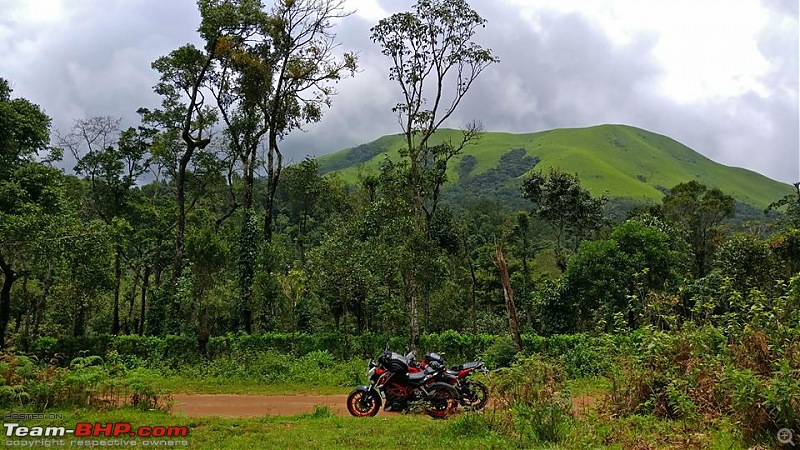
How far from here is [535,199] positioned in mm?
31469

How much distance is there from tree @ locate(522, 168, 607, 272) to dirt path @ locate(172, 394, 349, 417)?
21240 millimetres

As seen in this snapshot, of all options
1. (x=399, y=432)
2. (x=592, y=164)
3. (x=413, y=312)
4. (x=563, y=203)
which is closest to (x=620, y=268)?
(x=413, y=312)

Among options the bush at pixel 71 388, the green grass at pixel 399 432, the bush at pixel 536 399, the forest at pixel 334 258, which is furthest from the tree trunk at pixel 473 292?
the bush at pixel 71 388

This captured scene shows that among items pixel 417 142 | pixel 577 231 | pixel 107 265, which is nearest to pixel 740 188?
pixel 577 231

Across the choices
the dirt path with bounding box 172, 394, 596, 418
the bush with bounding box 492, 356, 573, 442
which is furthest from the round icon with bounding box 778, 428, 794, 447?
the dirt path with bounding box 172, 394, 596, 418

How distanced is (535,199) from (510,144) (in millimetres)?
131138

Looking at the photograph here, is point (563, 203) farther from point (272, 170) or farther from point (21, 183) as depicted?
point (21, 183)

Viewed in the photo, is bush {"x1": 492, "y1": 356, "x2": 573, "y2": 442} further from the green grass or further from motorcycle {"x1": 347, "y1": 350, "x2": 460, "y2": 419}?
motorcycle {"x1": 347, "y1": 350, "x2": 460, "y2": 419}

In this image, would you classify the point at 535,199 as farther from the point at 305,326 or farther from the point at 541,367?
the point at 541,367

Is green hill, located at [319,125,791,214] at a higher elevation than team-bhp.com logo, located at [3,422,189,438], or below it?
higher

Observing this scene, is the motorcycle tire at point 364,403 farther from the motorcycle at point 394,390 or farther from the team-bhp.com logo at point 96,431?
the team-bhp.com logo at point 96,431

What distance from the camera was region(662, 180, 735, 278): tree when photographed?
33.0 m

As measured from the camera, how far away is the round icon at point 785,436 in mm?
5676

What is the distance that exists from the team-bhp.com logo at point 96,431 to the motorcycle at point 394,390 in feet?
10.3
